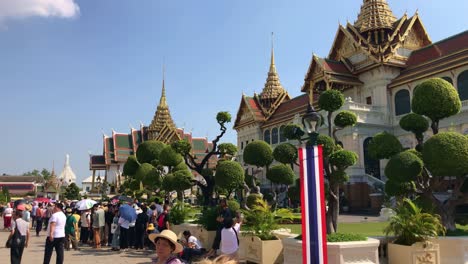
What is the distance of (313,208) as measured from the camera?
16.8 ft

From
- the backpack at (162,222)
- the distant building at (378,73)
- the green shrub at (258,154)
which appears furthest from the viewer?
the distant building at (378,73)

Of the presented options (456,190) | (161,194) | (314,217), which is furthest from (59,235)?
(161,194)

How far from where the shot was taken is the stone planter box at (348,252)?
768cm

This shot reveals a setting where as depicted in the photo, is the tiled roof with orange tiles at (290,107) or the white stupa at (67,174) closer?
the tiled roof with orange tiles at (290,107)

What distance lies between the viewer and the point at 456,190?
1030 centimetres

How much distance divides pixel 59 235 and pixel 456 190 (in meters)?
9.03

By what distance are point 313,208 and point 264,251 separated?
4747 mm

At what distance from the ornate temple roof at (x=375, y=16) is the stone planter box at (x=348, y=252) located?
3022cm

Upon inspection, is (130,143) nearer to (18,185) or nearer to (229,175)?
(18,185)

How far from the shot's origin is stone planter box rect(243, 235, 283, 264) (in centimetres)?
953

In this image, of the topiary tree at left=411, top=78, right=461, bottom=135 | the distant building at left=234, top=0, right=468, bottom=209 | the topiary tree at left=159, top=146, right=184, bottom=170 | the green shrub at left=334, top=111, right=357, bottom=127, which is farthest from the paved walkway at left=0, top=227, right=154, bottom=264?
the distant building at left=234, top=0, right=468, bottom=209

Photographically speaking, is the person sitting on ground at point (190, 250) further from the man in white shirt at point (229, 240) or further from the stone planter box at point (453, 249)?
the stone planter box at point (453, 249)

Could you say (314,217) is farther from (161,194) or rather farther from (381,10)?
(381,10)

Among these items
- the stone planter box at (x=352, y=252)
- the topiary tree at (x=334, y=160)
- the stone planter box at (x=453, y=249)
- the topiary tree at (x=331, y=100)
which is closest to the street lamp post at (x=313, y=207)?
the stone planter box at (x=352, y=252)
